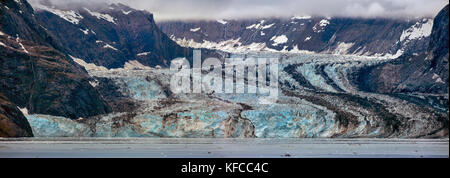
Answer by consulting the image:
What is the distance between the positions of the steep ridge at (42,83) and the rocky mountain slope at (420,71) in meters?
40.3

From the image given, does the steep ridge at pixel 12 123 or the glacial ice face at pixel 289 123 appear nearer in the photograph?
the steep ridge at pixel 12 123

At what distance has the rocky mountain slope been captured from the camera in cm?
7738

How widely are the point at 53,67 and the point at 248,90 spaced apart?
21598mm

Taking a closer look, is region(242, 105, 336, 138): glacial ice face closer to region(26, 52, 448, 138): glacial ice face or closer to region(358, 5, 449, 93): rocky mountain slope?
region(26, 52, 448, 138): glacial ice face

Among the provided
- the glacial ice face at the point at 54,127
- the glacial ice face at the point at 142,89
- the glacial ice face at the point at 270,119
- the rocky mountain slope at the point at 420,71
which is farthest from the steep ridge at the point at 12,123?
the rocky mountain slope at the point at 420,71

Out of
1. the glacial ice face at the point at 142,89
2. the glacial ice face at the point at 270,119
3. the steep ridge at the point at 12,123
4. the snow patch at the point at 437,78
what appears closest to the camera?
the steep ridge at the point at 12,123

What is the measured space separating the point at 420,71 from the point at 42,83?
5017 centimetres

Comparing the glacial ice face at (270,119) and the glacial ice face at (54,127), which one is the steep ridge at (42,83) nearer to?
the glacial ice face at (270,119)

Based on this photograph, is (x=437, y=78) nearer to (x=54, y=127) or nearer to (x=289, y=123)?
(x=289, y=123)

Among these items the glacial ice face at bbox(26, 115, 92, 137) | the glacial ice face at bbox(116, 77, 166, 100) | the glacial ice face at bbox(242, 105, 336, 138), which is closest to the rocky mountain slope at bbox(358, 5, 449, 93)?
the glacial ice face at bbox(242, 105, 336, 138)

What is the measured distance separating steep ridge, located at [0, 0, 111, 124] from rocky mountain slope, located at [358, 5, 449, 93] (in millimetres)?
40276

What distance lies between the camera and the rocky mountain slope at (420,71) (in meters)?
77.4

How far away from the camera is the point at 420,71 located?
273 ft
